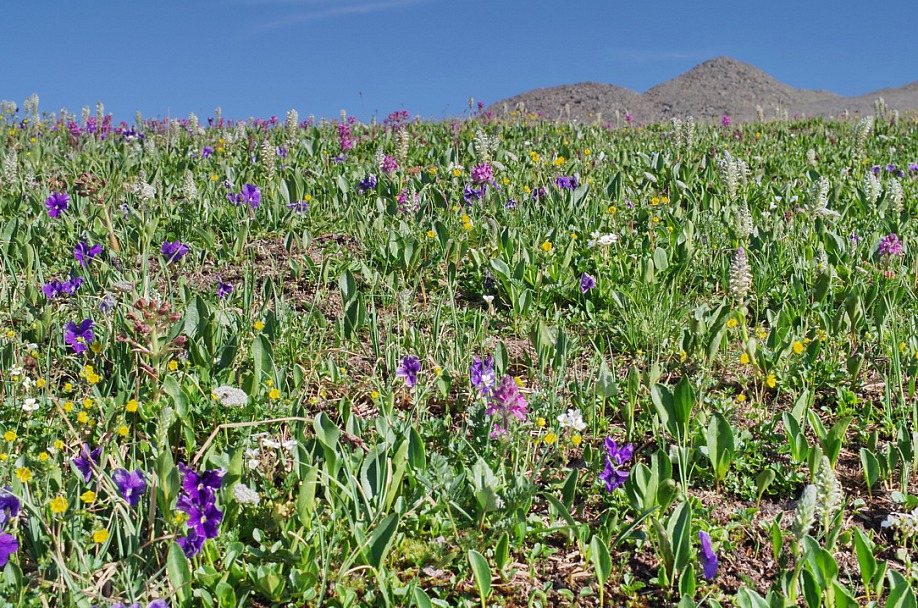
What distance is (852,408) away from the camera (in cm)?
368

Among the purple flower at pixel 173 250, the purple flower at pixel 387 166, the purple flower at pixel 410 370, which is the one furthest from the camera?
the purple flower at pixel 387 166

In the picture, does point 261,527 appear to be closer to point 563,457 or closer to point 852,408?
point 563,457

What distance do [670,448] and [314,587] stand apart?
4.97 feet

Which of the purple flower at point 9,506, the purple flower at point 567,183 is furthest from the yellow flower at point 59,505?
the purple flower at point 567,183

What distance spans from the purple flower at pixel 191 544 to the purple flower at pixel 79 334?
1.62 meters

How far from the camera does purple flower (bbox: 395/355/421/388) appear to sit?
3.51 meters

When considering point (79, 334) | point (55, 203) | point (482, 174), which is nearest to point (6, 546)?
point (79, 334)

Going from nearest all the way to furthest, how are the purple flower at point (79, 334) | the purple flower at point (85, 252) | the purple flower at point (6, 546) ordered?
the purple flower at point (6, 546)
the purple flower at point (79, 334)
the purple flower at point (85, 252)

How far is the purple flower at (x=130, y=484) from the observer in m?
2.66

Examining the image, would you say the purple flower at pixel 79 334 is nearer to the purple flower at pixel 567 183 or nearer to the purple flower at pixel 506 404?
the purple flower at pixel 506 404

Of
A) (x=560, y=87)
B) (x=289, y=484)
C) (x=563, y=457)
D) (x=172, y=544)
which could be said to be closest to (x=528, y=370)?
(x=563, y=457)

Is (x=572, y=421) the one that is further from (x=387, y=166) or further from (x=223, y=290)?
(x=387, y=166)

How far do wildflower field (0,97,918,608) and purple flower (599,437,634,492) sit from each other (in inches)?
1.0

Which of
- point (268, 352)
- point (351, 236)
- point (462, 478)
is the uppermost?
point (351, 236)
